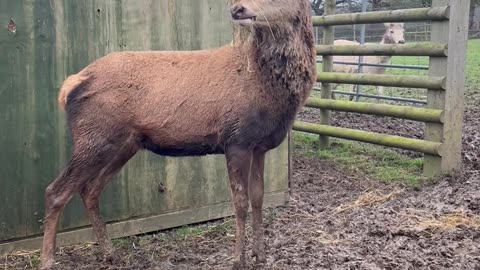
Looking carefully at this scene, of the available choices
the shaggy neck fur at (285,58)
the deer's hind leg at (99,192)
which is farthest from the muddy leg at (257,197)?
the deer's hind leg at (99,192)

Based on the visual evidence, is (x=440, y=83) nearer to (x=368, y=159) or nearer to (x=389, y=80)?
(x=389, y=80)

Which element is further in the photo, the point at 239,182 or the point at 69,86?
the point at 69,86

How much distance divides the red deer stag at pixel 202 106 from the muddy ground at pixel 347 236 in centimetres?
45

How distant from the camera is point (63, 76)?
4.43 meters

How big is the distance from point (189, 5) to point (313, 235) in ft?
6.82

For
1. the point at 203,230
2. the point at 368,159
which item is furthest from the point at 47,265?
the point at 368,159

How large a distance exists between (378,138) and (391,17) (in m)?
1.34

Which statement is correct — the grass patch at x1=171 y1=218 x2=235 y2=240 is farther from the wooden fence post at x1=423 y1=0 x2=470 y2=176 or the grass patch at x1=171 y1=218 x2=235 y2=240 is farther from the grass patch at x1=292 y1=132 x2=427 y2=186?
the wooden fence post at x1=423 y1=0 x2=470 y2=176

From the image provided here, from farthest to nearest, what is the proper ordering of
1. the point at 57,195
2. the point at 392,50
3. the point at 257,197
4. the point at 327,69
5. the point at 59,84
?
the point at 327,69 < the point at 392,50 < the point at 59,84 < the point at 257,197 < the point at 57,195

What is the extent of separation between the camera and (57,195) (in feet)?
12.6

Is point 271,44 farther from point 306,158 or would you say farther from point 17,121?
point 306,158

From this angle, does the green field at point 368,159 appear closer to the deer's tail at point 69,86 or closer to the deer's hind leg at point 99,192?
the deer's hind leg at point 99,192

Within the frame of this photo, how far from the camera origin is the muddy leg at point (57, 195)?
3850mm

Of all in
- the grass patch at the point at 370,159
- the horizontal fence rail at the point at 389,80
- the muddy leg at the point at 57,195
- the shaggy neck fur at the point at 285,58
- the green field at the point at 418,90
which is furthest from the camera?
the green field at the point at 418,90
